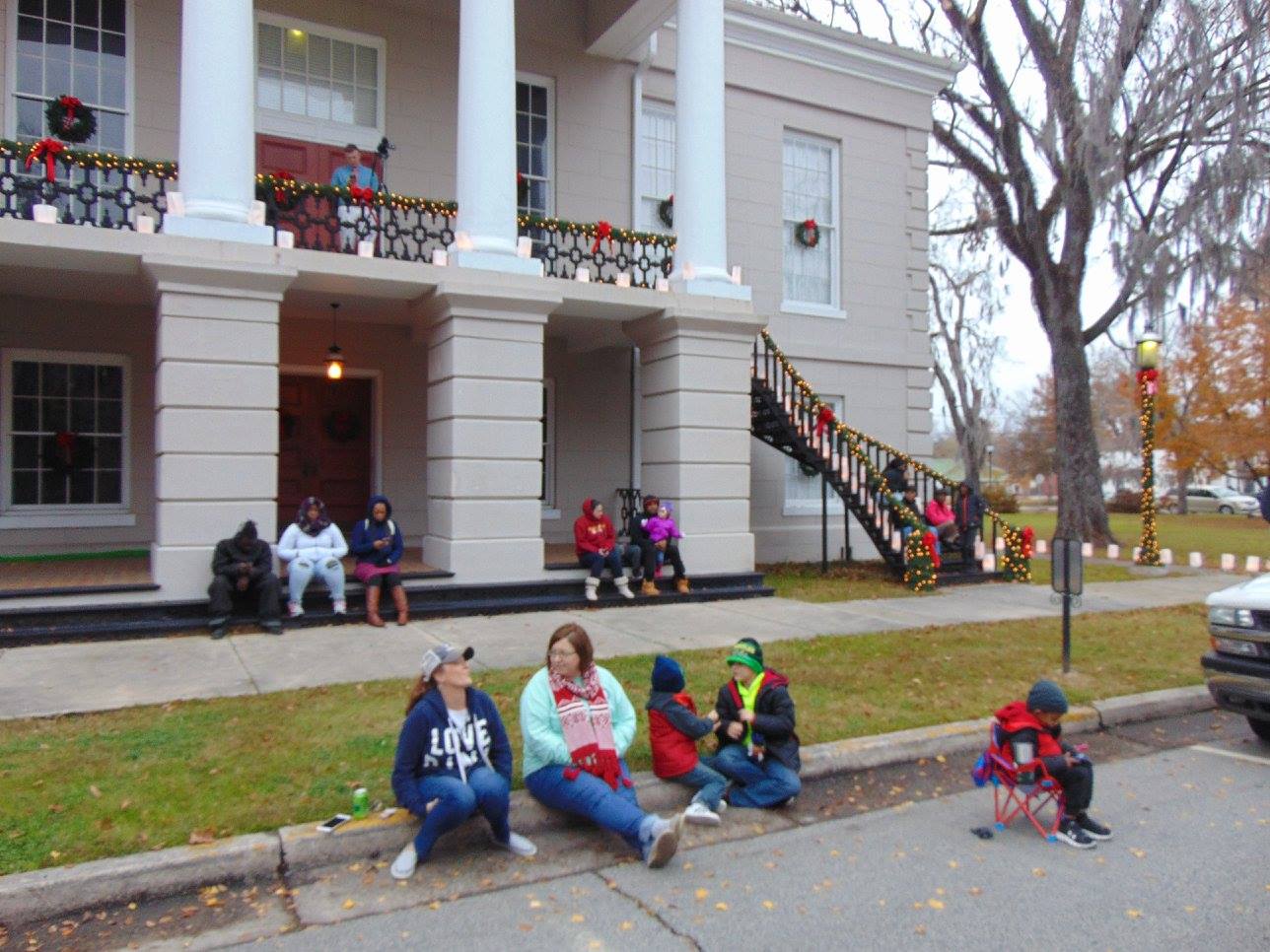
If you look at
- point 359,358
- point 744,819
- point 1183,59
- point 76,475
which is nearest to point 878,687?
point 744,819

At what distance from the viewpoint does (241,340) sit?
10055 mm

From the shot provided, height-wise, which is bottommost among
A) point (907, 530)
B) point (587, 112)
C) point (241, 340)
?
point (907, 530)

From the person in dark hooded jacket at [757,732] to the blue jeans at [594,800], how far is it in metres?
0.73

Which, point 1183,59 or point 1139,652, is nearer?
point 1139,652

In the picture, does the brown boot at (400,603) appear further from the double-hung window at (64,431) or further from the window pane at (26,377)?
the window pane at (26,377)

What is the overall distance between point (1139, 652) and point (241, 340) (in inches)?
383

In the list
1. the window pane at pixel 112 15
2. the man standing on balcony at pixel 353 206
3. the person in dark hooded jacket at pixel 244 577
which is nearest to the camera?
the person in dark hooded jacket at pixel 244 577

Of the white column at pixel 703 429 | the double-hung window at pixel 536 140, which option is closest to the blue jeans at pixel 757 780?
the white column at pixel 703 429

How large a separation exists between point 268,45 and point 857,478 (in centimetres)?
1038

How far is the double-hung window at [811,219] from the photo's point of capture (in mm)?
17031

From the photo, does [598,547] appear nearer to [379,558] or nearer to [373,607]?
[379,558]

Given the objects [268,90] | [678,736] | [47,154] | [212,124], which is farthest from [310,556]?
[268,90]

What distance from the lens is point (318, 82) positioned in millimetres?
13414

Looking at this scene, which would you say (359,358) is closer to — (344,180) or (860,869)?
(344,180)
